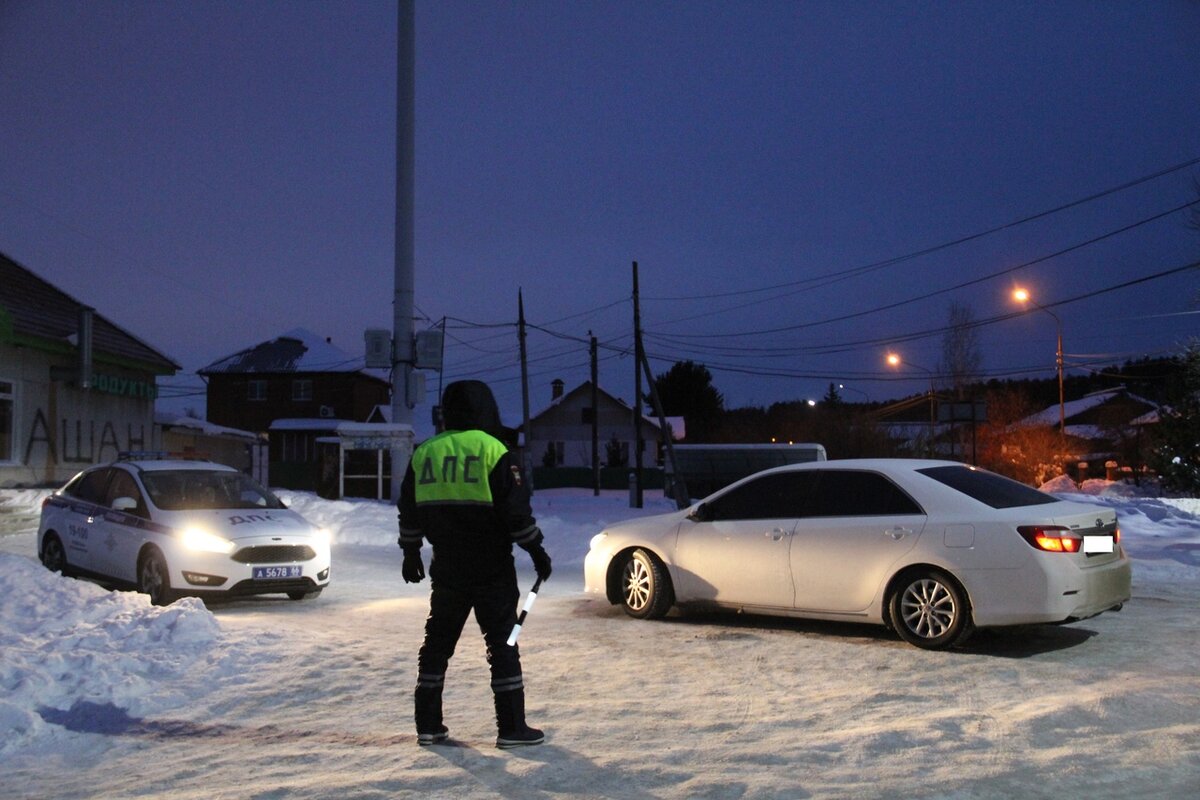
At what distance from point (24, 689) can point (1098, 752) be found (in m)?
5.84

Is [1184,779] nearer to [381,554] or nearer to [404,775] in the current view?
[404,775]

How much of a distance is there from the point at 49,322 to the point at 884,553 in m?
21.7

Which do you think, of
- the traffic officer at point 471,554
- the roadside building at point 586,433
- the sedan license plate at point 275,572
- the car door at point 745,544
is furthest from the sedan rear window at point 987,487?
the roadside building at point 586,433

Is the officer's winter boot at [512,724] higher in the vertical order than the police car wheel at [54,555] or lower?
lower

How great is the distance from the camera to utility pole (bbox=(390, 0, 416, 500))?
24.1m

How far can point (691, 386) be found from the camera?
8462cm

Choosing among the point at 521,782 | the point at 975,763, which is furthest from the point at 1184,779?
the point at 521,782

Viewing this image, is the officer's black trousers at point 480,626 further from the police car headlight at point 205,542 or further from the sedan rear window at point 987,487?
the police car headlight at point 205,542

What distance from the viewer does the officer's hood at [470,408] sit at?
18.2ft

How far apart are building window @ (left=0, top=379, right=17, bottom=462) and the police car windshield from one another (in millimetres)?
12920

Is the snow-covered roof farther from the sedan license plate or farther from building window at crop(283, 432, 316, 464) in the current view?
the sedan license plate

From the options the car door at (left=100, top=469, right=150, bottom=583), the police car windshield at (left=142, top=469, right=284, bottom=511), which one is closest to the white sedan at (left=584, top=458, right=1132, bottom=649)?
the police car windshield at (left=142, top=469, right=284, bottom=511)

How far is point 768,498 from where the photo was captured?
9234 mm

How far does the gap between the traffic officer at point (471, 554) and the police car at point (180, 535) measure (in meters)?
5.85
